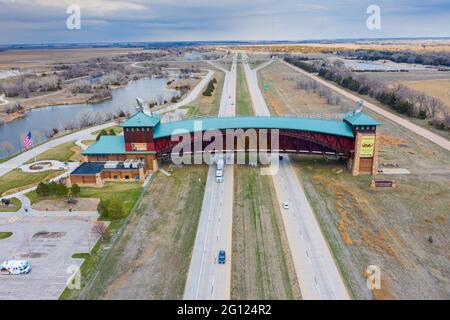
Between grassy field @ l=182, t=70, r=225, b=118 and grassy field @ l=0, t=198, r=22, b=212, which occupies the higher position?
grassy field @ l=182, t=70, r=225, b=118

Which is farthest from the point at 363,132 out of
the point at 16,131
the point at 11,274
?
the point at 16,131

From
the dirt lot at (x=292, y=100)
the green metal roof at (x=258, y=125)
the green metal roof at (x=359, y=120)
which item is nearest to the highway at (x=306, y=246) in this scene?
the green metal roof at (x=258, y=125)

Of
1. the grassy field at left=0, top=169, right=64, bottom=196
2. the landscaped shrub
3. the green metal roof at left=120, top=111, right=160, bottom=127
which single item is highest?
the green metal roof at left=120, top=111, right=160, bottom=127

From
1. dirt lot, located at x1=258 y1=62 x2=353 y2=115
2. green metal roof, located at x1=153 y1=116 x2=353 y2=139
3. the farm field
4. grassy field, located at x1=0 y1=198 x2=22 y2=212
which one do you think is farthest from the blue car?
the farm field

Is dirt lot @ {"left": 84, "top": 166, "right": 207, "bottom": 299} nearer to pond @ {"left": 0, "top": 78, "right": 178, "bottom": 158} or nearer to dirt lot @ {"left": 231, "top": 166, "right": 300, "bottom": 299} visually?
dirt lot @ {"left": 231, "top": 166, "right": 300, "bottom": 299}

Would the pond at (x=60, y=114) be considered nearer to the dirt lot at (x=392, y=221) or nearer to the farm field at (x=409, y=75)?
the dirt lot at (x=392, y=221)
